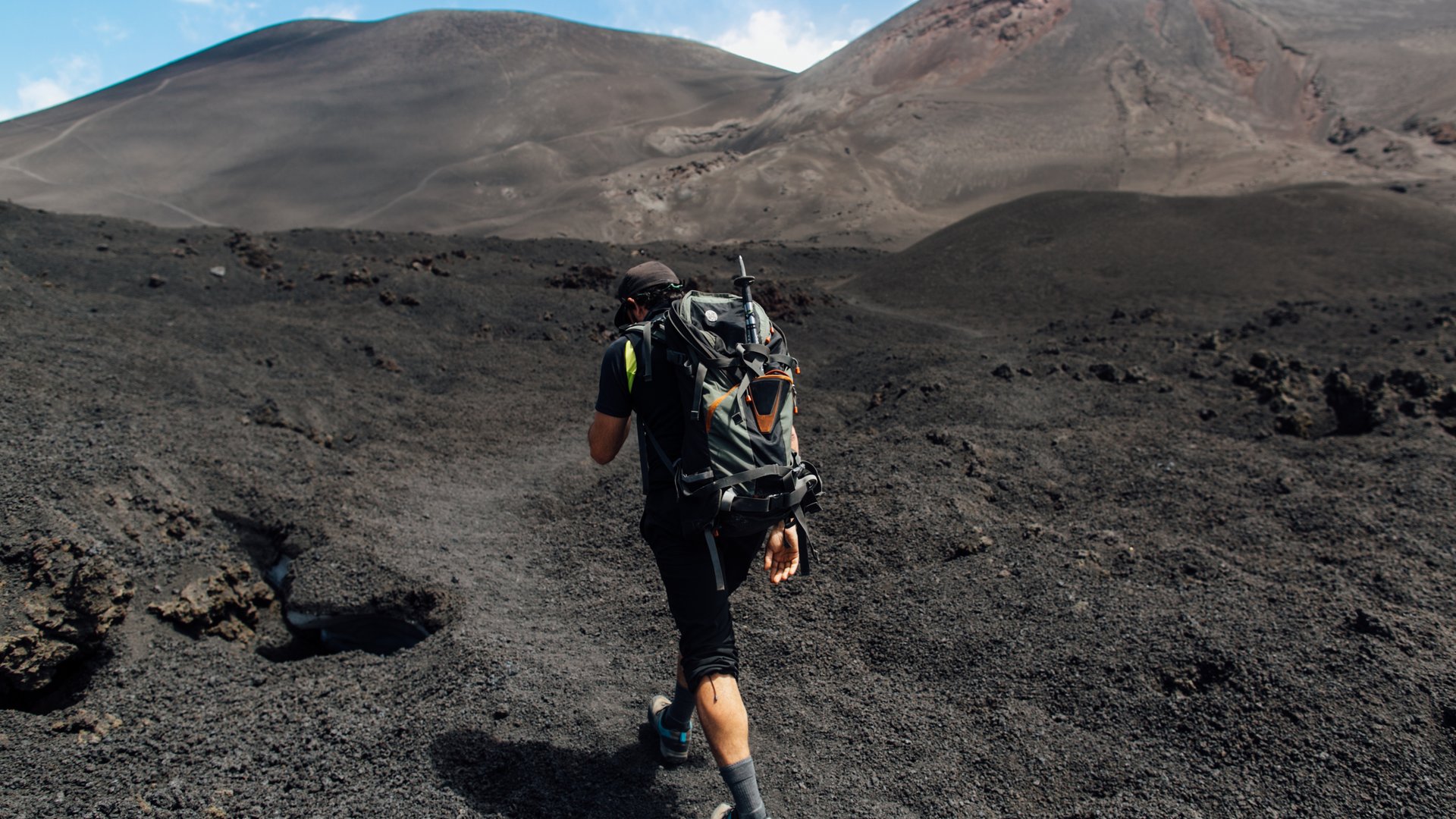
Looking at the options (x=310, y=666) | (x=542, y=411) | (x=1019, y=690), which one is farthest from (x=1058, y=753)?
(x=542, y=411)

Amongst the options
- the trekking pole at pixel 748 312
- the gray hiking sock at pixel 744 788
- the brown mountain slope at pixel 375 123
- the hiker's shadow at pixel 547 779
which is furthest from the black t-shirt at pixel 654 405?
the brown mountain slope at pixel 375 123

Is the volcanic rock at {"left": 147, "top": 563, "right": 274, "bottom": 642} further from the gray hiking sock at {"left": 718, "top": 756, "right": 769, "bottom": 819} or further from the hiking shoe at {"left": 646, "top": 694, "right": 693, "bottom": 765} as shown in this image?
the gray hiking sock at {"left": 718, "top": 756, "right": 769, "bottom": 819}

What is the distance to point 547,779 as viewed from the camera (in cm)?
289

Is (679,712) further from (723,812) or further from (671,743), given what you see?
(723,812)

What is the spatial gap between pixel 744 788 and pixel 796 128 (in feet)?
143

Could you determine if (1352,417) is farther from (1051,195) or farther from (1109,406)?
(1051,195)

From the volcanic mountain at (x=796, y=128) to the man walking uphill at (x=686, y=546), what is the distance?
1077 inches

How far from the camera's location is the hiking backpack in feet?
7.55

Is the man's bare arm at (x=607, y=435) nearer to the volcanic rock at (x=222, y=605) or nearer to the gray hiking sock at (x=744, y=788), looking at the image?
the gray hiking sock at (x=744, y=788)

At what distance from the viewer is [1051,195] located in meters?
20.4

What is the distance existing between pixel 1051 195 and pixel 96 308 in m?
19.6

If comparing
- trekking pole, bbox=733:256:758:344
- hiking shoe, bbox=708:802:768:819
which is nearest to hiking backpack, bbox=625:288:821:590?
trekking pole, bbox=733:256:758:344

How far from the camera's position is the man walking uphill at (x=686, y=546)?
2395 millimetres

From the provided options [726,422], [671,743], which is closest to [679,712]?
[671,743]
